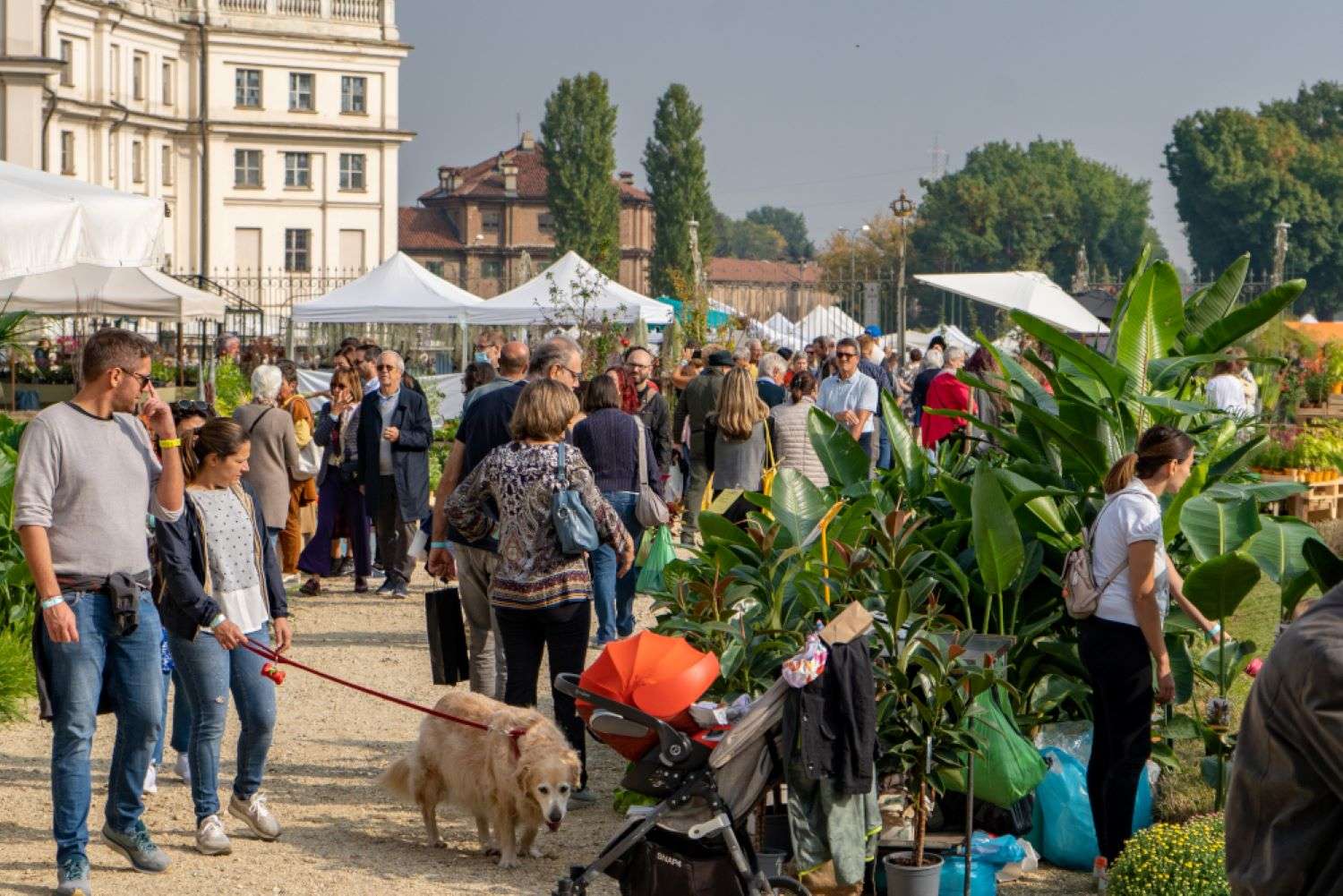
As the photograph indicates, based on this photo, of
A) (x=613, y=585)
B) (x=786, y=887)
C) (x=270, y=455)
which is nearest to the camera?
(x=786, y=887)

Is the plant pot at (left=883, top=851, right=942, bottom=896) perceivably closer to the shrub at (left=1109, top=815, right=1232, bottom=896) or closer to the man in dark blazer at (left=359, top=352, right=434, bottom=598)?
the shrub at (left=1109, top=815, right=1232, bottom=896)

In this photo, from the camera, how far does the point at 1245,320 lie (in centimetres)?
754

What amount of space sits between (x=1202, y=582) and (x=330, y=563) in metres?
8.13

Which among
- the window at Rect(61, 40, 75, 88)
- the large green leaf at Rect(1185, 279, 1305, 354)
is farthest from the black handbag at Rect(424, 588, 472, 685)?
the window at Rect(61, 40, 75, 88)

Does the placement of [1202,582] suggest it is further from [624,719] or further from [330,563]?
[330,563]

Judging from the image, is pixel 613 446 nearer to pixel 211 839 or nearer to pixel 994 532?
pixel 994 532

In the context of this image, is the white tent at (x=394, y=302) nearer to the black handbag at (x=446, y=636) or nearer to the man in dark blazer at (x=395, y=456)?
the man in dark blazer at (x=395, y=456)

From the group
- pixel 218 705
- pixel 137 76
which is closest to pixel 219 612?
pixel 218 705

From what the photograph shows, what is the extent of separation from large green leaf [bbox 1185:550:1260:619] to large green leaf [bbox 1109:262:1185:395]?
3.88ft

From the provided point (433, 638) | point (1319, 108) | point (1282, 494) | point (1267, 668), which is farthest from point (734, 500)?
point (1319, 108)

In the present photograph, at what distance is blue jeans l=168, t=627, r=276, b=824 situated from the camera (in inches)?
241

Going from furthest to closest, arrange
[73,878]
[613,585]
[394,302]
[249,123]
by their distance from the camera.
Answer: [249,123] < [394,302] < [613,585] < [73,878]

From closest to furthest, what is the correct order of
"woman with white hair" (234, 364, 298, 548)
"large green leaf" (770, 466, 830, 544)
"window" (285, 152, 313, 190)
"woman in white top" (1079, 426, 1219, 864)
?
"woman in white top" (1079, 426, 1219, 864), "large green leaf" (770, 466, 830, 544), "woman with white hair" (234, 364, 298, 548), "window" (285, 152, 313, 190)

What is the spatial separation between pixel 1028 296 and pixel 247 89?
55.8 metres
